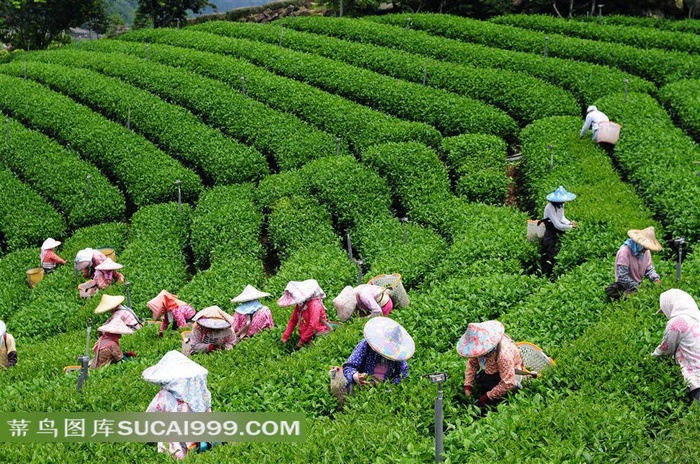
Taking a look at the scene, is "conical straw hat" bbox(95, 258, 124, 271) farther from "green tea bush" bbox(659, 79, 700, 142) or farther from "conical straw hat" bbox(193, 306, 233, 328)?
"green tea bush" bbox(659, 79, 700, 142)

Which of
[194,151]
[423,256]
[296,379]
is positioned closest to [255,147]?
[194,151]

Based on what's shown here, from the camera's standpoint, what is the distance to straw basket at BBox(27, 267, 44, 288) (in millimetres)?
22500

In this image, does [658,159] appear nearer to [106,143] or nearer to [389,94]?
[389,94]

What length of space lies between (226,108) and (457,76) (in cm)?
926

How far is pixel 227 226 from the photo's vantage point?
74.5ft

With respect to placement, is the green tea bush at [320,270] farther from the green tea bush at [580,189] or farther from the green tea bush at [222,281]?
the green tea bush at [580,189]

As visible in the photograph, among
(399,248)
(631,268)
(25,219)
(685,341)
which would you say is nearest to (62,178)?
(25,219)

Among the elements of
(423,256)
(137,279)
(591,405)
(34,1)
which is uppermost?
(34,1)

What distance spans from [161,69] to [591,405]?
28.7 meters

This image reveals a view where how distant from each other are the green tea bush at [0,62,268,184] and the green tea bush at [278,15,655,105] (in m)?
8.74

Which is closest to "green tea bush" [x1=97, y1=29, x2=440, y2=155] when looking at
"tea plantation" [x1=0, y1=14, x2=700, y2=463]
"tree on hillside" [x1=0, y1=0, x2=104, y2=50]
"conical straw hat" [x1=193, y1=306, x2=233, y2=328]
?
"tea plantation" [x1=0, y1=14, x2=700, y2=463]

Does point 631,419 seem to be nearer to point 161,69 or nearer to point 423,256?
point 423,256

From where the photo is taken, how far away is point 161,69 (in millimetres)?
34375

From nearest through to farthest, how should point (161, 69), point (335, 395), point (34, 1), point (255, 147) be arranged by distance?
point (335, 395) → point (255, 147) → point (161, 69) → point (34, 1)
